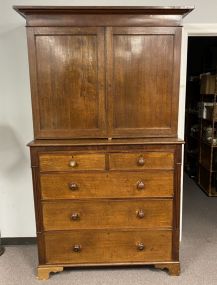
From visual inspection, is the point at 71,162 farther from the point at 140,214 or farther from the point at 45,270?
the point at 45,270

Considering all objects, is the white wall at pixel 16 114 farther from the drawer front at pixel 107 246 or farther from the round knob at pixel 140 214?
the round knob at pixel 140 214

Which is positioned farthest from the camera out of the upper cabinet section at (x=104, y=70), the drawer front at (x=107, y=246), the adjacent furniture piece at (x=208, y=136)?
the adjacent furniture piece at (x=208, y=136)

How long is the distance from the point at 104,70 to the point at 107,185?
823 millimetres

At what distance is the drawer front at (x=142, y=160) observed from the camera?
1.95 meters

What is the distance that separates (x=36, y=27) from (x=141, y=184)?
1.31 meters

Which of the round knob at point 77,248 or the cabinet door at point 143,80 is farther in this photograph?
the round knob at point 77,248

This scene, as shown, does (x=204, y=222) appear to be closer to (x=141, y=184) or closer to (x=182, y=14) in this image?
(x=141, y=184)

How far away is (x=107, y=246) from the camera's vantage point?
6.85ft

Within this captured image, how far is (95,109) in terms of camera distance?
1947mm

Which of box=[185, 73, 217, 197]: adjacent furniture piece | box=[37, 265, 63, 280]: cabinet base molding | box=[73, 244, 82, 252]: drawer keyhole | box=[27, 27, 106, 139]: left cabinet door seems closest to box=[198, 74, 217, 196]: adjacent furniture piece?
box=[185, 73, 217, 197]: adjacent furniture piece

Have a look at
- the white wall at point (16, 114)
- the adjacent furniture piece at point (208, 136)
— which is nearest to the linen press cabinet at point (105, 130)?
the white wall at point (16, 114)

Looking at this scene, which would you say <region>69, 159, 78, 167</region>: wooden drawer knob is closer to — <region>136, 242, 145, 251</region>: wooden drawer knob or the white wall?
the white wall

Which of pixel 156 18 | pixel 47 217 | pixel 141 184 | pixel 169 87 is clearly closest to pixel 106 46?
pixel 156 18

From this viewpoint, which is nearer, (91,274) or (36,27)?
(36,27)
